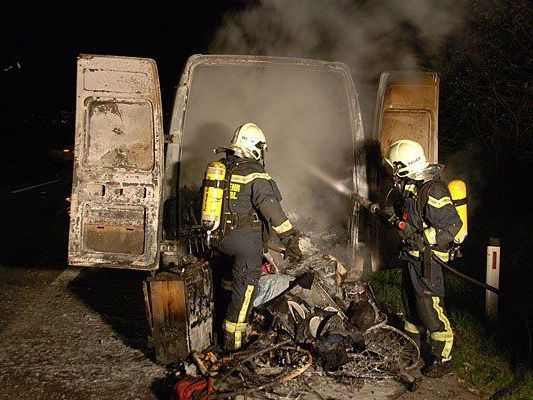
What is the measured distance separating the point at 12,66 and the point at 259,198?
3852cm

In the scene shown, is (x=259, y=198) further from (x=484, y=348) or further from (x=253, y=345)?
(x=484, y=348)

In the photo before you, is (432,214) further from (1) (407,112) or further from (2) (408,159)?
(1) (407,112)

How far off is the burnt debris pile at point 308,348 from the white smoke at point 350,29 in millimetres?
4843

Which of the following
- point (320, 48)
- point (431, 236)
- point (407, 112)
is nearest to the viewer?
point (431, 236)

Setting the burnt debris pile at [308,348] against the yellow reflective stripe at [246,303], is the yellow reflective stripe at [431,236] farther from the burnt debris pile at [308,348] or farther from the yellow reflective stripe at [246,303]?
the yellow reflective stripe at [246,303]

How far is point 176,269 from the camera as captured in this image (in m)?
4.43

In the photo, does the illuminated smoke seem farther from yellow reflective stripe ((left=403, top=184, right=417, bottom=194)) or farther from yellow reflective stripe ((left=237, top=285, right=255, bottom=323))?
yellow reflective stripe ((left=237, top=285, right=255, bottom=323))

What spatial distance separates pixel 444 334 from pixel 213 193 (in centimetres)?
223

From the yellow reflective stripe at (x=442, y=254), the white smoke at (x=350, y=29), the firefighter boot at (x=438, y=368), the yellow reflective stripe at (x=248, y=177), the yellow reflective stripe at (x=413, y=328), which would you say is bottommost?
the firefighter boot at (x=438, y=368)

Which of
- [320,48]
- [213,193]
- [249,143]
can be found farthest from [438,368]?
[320,48]

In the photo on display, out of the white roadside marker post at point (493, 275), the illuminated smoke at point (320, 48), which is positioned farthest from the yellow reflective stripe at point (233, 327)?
the illuminated smoke at point (320, 48)

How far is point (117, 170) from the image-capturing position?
14.6 ft

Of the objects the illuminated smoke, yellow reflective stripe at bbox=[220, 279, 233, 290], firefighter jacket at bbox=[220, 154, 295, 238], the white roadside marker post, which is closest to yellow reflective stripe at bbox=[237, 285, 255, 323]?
yellow reflective stripe at bbox=[220, 279, 233, 290]

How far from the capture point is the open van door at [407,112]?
536 centimetres
